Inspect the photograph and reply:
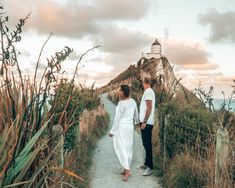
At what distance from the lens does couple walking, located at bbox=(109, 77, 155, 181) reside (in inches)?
325

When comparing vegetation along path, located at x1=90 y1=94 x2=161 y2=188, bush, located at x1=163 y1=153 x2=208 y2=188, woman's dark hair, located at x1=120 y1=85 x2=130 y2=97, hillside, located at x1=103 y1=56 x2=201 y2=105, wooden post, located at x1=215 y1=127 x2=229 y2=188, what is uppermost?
hillside, located at x1=103 y1=56 x2=201 y2=105

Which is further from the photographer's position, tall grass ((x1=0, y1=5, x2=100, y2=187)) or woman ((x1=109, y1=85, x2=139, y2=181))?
woman ((x1=109, y1=85, x2=139, y2=181))

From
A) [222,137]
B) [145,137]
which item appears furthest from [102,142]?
[222,137]

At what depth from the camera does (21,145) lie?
3635mm

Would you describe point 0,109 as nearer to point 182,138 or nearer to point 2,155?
point 2,155

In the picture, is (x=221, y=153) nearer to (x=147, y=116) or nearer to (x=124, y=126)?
(x=147, y=116)

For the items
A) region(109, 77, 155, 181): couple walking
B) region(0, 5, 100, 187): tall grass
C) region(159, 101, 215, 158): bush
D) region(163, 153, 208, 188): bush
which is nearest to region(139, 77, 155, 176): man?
region(109, 77, 155, 181): couple walking

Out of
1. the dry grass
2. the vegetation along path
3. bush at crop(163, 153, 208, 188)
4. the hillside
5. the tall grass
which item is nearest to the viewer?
the tall grass

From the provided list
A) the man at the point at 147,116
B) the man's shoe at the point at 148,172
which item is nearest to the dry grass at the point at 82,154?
the man's shoe at the point at 148,172

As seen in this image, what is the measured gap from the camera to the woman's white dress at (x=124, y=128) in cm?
829

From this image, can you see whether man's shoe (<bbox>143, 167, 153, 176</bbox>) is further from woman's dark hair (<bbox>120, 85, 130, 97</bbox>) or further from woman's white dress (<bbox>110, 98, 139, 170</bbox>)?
woman's dark hair (<bbox>120, 85, 130, 97</bbox>)

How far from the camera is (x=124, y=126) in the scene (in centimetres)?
840

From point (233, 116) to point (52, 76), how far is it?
427cm

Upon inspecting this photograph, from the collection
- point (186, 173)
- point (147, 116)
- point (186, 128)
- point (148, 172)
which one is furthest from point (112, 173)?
point (186, 173)
